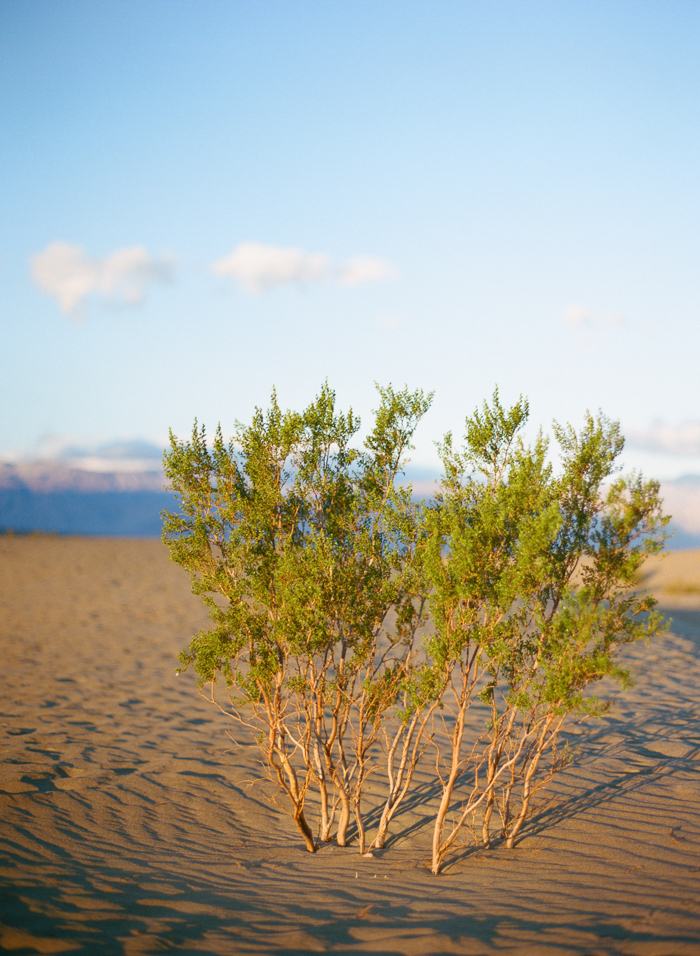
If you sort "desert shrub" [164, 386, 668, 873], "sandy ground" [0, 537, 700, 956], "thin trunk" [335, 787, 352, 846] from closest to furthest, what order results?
1. "sandy ground" [0, 537, 700, 956]
2. "desert shrub" [164, 386, 668, 873]
3. "thin trunk" [335, 787, 352, 846]

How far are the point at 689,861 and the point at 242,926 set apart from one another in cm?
343

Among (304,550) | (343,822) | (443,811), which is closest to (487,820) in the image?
(443,811)

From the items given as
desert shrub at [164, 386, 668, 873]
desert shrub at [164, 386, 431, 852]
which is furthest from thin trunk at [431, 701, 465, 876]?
desert shrub at [164, 386, 431, 852]

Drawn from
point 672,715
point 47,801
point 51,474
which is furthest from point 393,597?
point 51,474

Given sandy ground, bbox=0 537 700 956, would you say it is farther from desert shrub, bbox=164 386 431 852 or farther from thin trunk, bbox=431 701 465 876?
desert shrub, bbox=164 386 431 852

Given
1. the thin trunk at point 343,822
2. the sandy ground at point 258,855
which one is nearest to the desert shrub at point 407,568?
the thin trunk at point 343,822

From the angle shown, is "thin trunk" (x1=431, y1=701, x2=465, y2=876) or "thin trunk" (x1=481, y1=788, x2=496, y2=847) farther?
"thin trunk" (x1=481, y1=788, x2=496, y2=847)

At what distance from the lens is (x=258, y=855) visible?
18.5 feet

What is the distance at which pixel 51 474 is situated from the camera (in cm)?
14725

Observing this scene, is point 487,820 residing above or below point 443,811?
below

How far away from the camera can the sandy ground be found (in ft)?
12.9

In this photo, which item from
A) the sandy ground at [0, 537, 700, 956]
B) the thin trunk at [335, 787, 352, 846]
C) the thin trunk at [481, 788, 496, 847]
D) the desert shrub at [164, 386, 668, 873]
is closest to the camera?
the sandy ground at [0, 537, 700, 956]

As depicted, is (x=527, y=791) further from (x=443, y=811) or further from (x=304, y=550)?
(x=304, y=550)

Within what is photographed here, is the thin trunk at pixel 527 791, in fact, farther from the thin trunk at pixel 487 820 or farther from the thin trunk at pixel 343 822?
the thin trunk at pixel 343 822
